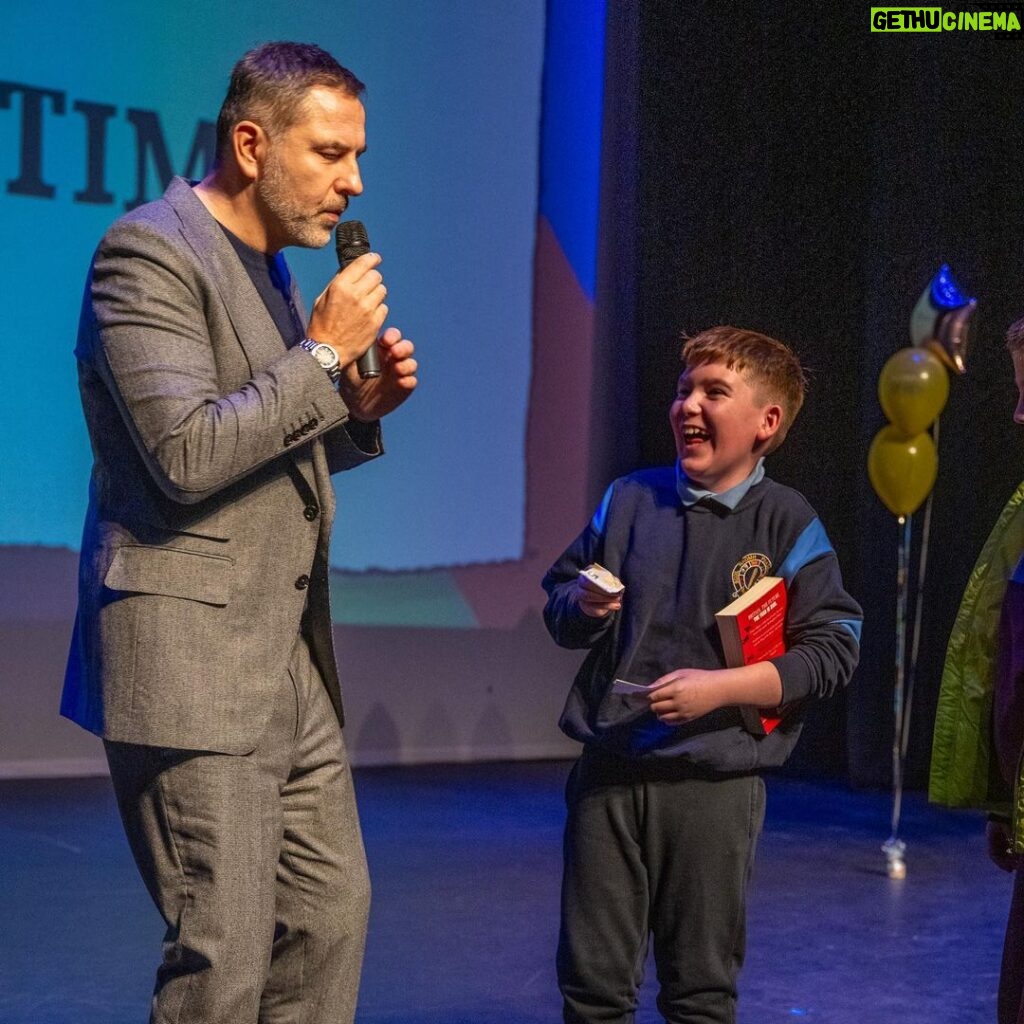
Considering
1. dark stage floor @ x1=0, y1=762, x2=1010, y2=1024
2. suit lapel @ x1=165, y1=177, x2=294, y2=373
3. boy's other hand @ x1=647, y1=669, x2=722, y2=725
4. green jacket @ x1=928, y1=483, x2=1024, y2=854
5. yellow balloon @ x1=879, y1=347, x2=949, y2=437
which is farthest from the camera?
yellow balloon @ x1=879, y1=347, x2=949, y2=437

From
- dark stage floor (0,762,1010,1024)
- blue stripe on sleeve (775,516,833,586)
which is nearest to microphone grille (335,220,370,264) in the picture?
blue stripe on sleeve (775,516,833,586)

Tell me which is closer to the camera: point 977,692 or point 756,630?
point 756,630

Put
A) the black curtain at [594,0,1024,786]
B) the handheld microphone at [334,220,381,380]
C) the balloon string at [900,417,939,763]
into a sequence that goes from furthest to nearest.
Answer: the black curtain at [594,0,1024,786], the balloon string at [900,417,939,763], the handheld microphone at [334,220,381,380]

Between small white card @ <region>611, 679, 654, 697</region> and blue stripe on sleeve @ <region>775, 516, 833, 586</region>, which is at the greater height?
blue stripe on sleeve @ <region>775, 516, 833, 586</region>

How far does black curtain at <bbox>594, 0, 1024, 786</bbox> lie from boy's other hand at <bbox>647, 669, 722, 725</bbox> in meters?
3.41

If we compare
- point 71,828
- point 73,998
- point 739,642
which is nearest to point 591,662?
point 739,642

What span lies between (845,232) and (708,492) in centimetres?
348

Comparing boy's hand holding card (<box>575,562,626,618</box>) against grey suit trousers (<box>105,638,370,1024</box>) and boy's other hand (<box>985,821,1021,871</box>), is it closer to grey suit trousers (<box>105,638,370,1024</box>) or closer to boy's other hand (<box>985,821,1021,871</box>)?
grey suit trousers (<box>105,638,370,1024</box>)

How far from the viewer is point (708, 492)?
2.34 metres

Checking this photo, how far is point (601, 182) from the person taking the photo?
612 cm

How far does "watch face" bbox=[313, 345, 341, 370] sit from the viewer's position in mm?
1643

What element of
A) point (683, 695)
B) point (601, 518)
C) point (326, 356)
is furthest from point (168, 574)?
point (601, 518)

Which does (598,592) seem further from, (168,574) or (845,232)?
(845,232)

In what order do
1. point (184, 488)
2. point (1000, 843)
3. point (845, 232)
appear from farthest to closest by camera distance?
point (845, 232) → point (1000, 843) → point (184, 488)
